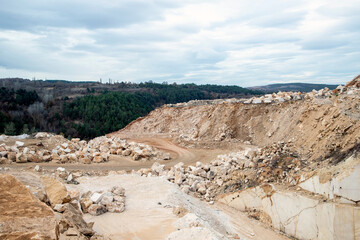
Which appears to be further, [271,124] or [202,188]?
[271,124]

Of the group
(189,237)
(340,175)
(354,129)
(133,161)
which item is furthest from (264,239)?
(133,161)

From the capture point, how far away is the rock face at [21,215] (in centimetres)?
350

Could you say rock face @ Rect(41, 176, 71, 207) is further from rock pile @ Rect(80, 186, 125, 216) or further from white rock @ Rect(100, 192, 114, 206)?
white rock @ Rect(100, 192, 114, 206)

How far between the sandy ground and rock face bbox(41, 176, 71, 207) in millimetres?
970

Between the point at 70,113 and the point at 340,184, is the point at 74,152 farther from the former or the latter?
the point at 70,113

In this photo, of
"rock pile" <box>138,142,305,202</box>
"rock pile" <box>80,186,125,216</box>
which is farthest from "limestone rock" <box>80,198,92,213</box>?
"rock pile" <box>138,142,305,202</box>

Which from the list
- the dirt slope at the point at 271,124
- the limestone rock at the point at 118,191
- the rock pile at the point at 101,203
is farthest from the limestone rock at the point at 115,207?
the dirt slope at the point at 271,124

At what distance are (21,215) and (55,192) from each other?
2236mm

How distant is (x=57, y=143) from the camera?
16.5 metres

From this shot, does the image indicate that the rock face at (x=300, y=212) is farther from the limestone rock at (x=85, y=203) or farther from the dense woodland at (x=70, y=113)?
the dense woodland at (x=70, y=113)

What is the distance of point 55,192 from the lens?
5949 millimetres

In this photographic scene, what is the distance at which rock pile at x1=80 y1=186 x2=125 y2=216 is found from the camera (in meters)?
6.97

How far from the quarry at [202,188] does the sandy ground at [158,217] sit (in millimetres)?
33

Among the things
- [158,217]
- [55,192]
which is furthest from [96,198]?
[158,217]
